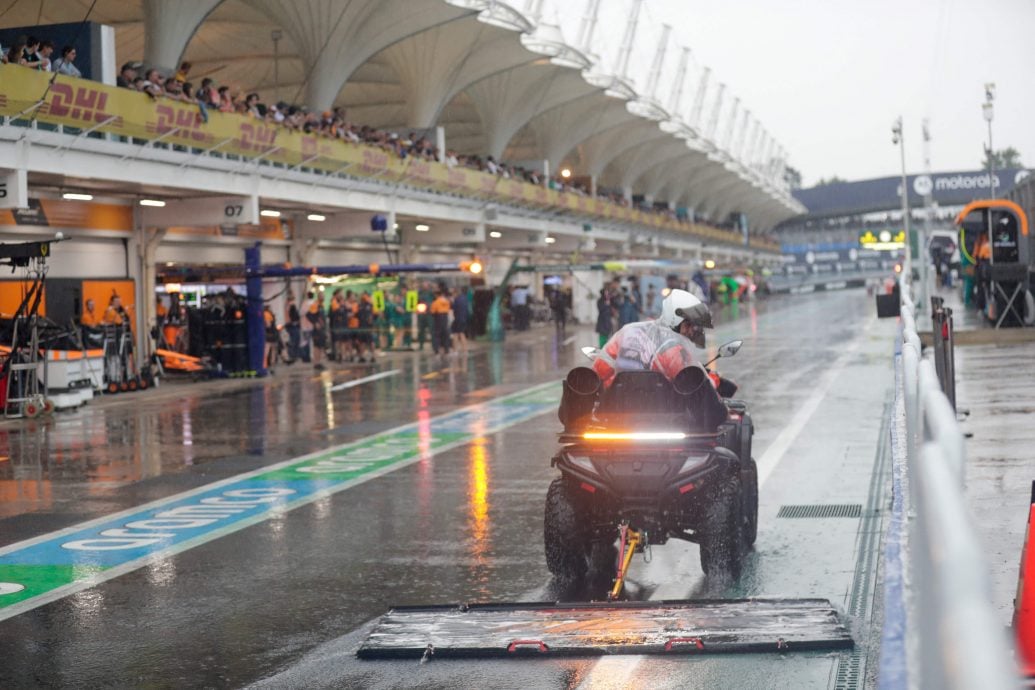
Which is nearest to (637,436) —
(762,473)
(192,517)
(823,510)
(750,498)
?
(750,498)

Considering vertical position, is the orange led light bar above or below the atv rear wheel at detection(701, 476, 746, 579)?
above

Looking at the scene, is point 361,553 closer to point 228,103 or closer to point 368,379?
point 368,379

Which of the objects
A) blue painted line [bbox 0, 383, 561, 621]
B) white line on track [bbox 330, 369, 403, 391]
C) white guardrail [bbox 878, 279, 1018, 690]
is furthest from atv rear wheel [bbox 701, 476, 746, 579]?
white line on track [bbox 330, 369, 403, 391]

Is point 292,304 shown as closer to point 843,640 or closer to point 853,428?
point 853,428

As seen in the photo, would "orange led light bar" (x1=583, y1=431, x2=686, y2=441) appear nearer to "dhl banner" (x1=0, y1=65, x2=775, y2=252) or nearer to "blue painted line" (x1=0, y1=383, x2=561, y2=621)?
"blue painted line" (x1=0, y1=383, x2=561, y2=621)

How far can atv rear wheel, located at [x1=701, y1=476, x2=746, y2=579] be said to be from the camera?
26.5 ft

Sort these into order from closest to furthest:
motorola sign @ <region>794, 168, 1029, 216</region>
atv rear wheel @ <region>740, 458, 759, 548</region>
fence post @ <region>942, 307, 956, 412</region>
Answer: atv rear wheel @ <region>740, 458, 759, 548</region> → fence post @ <region>942, 307, 956, 412</region> → motorola sign @ <region>794, 168, 1029, 216</region>

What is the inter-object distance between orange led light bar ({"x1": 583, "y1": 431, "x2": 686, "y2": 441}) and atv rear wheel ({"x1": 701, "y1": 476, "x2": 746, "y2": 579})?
0.43 m

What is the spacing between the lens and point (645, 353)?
838cm

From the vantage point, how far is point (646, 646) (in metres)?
6.72

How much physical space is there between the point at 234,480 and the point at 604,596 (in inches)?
266

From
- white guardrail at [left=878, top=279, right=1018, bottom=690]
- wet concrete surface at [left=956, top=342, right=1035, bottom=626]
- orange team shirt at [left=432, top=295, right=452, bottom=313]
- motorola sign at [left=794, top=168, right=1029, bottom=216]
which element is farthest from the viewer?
motorola sign at [left=794, top=168, right=1029, bottom=216]

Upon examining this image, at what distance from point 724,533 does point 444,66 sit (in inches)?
1690

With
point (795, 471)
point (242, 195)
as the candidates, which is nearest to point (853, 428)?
point (795, 471)
